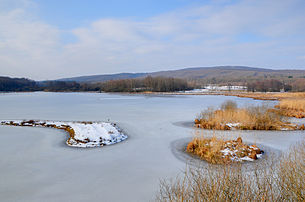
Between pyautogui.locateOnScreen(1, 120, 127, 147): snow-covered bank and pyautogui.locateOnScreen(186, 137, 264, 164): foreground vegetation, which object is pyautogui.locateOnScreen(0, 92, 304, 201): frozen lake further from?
pyautogui.locateOnScreen(186, 137, 264, 164): foreground vegetation

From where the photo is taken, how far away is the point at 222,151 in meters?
6.95

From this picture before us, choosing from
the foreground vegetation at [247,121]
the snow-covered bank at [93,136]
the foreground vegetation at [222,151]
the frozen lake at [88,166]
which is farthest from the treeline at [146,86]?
the foreground vegetation at [222,151]

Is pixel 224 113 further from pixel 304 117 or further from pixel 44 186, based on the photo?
pixel 44 186

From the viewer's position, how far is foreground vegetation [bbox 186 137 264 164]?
6.55 m

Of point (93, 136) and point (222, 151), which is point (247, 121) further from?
point (93, 136)

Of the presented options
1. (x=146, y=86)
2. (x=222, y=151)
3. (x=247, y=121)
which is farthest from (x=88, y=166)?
(x=146, y=86)

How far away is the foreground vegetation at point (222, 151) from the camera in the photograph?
21.5 feet

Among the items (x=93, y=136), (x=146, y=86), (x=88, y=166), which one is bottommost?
(x=88, y=166)

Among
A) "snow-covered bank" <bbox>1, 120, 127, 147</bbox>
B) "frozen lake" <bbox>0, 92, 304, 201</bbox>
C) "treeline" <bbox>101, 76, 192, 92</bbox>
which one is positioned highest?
"treeline" <bbox>101, 76, 192, 92</bbox>

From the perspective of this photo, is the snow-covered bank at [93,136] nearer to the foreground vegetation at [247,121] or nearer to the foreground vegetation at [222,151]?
the foreground vegetation at [222,151]

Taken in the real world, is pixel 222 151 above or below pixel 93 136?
below

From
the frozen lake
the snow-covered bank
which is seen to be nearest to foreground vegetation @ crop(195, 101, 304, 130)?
the frozen lake

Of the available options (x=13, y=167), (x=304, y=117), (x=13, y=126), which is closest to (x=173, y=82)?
(x=304, y=117)

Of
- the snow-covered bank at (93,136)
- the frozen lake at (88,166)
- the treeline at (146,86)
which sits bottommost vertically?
the frozen lake at (88,166)
